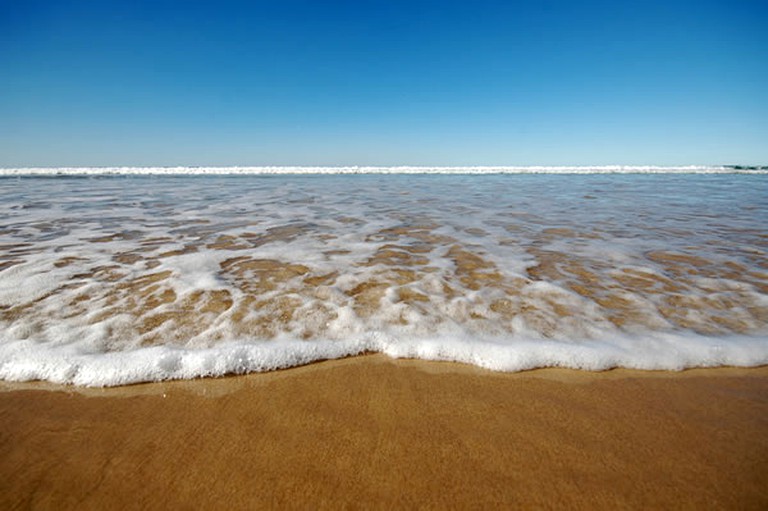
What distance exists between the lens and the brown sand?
115 centimetres

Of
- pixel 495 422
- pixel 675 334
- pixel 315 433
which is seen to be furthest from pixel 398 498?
pixel 675 334

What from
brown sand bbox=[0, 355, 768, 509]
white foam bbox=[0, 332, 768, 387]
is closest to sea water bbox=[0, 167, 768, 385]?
white foam bbox=[0, 332, 768, 387]

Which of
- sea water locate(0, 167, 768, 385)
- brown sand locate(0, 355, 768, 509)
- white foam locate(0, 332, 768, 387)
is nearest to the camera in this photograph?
brown sand locate(0, 355, 768, 509)

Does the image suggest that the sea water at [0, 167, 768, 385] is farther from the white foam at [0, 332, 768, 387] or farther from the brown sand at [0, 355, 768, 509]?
the brown sand at [0, 355, 768, 509]

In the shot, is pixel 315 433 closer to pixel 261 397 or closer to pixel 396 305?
pixel 261 397

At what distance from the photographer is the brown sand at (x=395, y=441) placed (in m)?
1.15

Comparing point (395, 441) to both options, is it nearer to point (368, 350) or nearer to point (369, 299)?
point (368, 350)

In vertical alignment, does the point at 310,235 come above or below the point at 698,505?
above

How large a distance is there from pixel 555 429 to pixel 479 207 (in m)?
6.87

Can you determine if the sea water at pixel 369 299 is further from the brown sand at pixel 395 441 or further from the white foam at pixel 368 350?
the brown sand at pixel 395 441

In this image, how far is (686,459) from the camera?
4.20ft

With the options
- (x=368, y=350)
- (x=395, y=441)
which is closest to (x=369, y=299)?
(x=368, y=350)

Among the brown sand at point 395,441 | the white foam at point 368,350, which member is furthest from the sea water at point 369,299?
the brown sand at point 395,441

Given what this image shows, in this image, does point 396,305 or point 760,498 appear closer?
point 760,498
